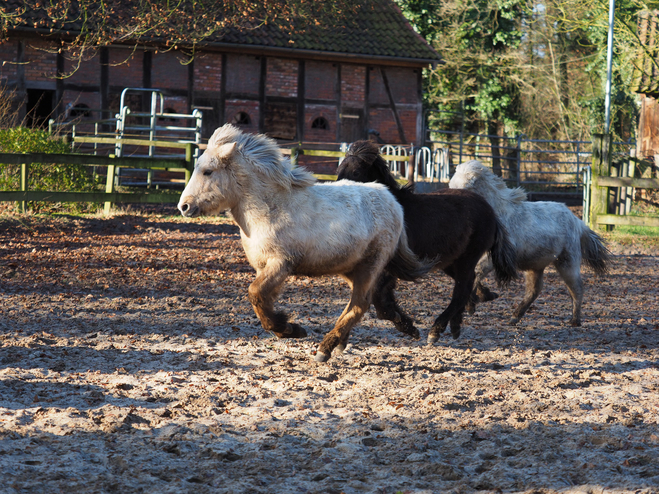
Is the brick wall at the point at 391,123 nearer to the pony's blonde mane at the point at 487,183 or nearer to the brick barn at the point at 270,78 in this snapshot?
the brick barn at the point at 270,78

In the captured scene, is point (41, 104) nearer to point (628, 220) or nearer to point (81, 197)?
point (81, 197)

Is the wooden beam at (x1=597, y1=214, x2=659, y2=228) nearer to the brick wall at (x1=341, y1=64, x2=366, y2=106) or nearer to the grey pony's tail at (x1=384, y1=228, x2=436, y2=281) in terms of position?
the grey pony's tail at (x1=384, y1=228, x2=436, y2=281)

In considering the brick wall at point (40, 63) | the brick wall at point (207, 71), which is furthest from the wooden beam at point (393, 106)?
the brick wall at point (40, 63)

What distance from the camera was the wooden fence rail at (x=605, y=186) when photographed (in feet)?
A: 45.7

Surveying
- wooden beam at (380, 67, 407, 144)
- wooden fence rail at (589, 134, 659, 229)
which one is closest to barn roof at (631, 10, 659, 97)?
wooden fence rail at (589, 134, 659, 229)

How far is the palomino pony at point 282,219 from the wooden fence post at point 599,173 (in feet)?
34.2

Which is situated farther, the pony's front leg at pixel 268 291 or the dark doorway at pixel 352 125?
the dark doorway at pixel 352 125

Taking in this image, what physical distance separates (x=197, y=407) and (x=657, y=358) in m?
3.82

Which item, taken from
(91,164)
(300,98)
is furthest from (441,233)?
(300,98)

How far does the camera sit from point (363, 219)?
5434 mm

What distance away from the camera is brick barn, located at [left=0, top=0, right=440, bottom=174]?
1986cm

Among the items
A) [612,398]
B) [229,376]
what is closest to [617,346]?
[612,398]

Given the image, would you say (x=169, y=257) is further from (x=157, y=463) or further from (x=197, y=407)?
(x=157, y=463)

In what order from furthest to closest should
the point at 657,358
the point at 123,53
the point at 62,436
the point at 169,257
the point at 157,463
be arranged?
the point at 123,53, the point at 169,257, the point at 657,358, the point at 62,436, the point at 157,463
